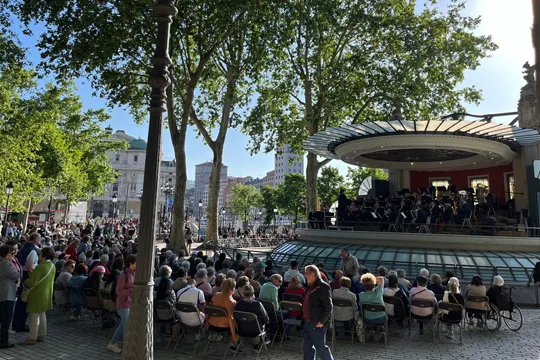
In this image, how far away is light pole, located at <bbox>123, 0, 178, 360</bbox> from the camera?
4.25m

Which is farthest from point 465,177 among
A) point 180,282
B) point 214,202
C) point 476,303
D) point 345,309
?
point 180,282

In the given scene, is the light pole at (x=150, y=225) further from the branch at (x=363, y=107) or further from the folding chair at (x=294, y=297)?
the branch at (x=363, y=107)

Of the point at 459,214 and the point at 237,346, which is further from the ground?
the point at 459,214

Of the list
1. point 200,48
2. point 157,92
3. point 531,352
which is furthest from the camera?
point 200,48

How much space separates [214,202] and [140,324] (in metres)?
18.6

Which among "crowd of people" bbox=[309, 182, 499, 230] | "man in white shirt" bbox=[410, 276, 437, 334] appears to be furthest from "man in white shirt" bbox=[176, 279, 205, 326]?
"crowd of people" bbox=[309, 182, 499, 230]

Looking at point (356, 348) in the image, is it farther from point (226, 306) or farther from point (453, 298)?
point (226, 306)

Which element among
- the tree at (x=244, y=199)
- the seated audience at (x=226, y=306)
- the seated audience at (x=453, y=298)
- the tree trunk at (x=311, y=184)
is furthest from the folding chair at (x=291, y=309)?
the tree at (x=244, y=199)

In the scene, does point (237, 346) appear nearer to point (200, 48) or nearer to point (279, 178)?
point (200, 48)

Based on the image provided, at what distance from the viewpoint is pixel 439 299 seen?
8078mm

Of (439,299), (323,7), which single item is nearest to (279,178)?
(323,7)

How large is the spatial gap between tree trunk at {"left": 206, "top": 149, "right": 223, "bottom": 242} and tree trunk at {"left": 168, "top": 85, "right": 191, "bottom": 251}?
111 inches

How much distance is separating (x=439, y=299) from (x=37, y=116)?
953 inches

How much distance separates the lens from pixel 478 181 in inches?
987
